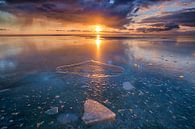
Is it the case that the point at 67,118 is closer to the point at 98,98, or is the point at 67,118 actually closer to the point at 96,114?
the point at 96,114

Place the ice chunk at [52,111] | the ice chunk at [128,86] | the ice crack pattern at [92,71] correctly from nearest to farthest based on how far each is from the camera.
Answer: the ice chunk at [52,111], the ice chunk at [128,86], the ice crack pattern at [92,71]

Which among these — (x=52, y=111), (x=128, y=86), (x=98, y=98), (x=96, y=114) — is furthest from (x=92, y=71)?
(x=96, y=114)

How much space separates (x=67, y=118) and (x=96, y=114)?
60 centimetres

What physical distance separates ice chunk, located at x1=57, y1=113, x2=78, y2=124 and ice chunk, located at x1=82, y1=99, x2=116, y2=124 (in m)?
0.21

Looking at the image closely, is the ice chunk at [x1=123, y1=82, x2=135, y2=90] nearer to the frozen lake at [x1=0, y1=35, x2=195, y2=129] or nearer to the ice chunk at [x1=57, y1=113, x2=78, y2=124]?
the frozen lake at [x1=0, y1=35, x2=195, y2=129]

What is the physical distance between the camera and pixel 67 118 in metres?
3.32

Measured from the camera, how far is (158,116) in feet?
11.0

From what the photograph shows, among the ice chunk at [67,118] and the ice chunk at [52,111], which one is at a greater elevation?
the ice chunk at [52,111]

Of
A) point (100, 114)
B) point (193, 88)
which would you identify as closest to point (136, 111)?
point (100, 114)

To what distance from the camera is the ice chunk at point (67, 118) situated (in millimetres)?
3208

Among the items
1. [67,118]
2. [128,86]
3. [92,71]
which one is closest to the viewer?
[67,118]

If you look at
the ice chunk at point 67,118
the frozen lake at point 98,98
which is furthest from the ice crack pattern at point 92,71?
the ice chunk at point 67,118

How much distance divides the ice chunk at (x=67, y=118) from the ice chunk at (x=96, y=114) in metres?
0.21

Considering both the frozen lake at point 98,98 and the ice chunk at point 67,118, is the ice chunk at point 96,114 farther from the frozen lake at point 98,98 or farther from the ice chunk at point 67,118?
the ice chunk at point 67,118
